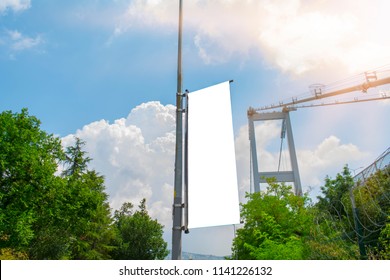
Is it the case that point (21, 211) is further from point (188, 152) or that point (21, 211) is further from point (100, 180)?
point (188, 152)

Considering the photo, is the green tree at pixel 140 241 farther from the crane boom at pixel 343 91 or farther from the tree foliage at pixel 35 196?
the crane boom at pixel 343 91

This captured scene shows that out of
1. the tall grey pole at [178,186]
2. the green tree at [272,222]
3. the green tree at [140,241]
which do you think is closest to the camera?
the tall grey pole at [178,186]

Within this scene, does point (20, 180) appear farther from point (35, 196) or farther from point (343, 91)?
point (343, 91)

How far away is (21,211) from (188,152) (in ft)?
73.0

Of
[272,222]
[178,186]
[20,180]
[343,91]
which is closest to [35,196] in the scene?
[20,180]

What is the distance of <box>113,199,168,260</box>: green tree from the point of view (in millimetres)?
44656

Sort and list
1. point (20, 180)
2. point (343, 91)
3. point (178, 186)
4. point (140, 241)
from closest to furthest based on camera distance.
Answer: point (178, 186) → point (20, 180) → point (140, 241) → point (343, 91)

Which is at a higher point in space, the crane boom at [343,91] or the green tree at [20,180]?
the crane boom at [343,91]

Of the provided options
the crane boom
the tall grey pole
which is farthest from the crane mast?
the tall grey pole

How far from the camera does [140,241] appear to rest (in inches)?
1775

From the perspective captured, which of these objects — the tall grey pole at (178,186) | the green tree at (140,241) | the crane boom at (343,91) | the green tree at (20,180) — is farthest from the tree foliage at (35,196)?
the crane boom at (343,91)

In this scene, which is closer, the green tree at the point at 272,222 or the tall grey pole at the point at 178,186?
the tall grey pole at the point at 178,186

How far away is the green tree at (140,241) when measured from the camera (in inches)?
1758
